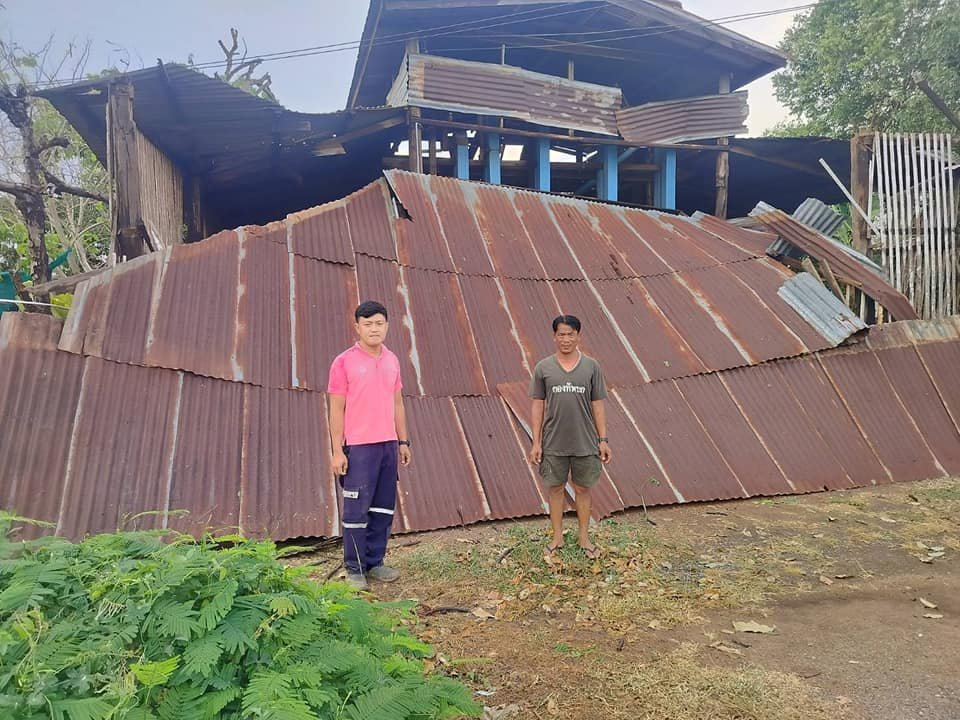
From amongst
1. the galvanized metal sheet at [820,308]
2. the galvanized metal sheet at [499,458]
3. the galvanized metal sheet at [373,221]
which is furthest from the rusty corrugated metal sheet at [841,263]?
the galvanized metal sheet at [373,221]

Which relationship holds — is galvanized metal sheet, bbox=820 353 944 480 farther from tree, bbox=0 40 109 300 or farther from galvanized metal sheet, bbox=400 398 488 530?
tree, bbox=0 40 109 300

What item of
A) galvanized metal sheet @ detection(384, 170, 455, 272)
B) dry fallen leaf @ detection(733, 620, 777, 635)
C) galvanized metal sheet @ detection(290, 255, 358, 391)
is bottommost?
dry fallen leaf @ detection(733, 620, 777, 635)

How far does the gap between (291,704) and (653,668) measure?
1.86 m

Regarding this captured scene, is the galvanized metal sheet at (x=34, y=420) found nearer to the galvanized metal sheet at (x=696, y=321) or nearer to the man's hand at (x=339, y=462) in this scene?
the man's hand at (x=339, y=462)

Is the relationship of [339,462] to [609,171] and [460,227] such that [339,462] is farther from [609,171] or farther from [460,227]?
[609,171]

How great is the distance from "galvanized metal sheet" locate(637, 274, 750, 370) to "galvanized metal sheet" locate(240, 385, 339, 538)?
13.0 ft

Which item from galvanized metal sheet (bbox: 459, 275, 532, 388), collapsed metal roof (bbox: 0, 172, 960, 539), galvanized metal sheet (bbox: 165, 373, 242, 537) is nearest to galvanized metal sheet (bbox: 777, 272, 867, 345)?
collapsed metal roof (bbox: 0, 172, 960, 539)

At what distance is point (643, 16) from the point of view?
10.3 m

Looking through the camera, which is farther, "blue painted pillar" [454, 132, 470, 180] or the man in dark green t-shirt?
"blue painted pillar" [454, 132, 470, 180]

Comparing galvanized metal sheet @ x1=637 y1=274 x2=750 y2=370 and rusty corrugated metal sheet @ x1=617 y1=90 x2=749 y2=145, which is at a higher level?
rusty corrugated metal sheet @ x1=617 y1=90 x2=749 y2=145

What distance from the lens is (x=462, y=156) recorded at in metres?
9.81

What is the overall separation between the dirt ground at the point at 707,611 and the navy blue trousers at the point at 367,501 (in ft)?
0.79

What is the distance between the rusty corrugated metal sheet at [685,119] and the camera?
10.3 m

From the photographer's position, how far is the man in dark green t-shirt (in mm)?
4043
